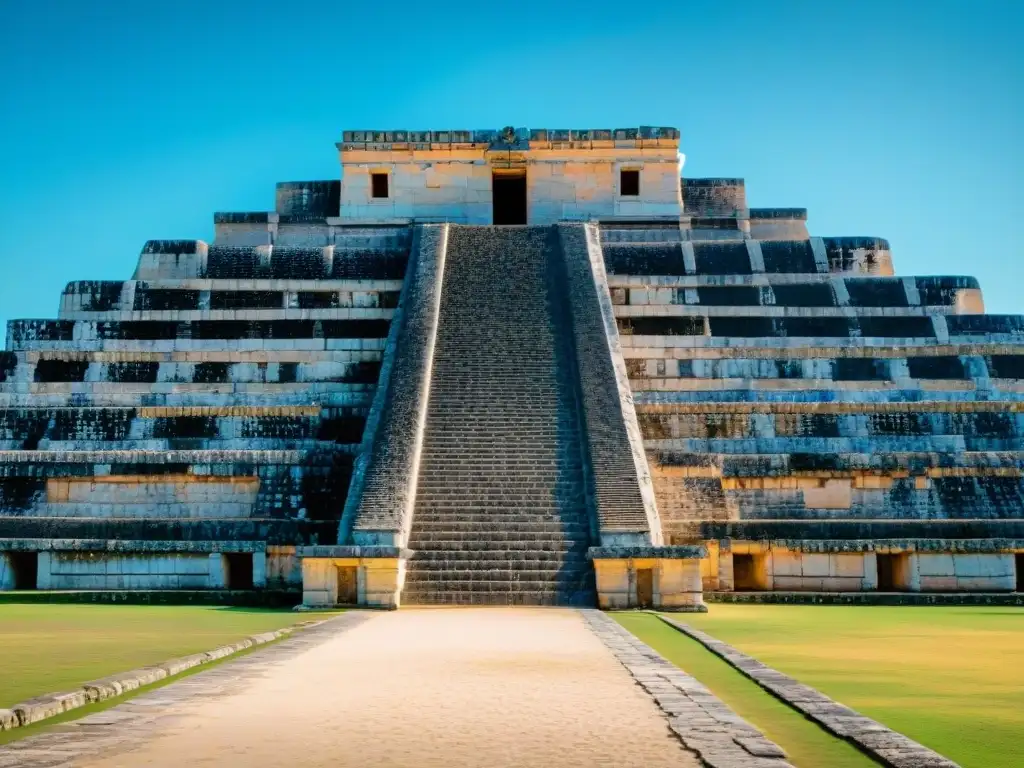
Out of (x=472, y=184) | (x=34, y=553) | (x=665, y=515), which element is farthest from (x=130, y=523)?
(x=472, y=184)

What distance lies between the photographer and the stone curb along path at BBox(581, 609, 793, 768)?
5.26m

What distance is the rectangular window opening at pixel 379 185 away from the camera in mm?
28791

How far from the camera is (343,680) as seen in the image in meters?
7.72

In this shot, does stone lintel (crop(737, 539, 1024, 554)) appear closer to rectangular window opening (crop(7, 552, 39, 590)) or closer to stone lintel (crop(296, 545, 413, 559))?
stone lintel (crop(296, 545, 413, 559))

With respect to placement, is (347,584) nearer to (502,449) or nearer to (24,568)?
(502,449)

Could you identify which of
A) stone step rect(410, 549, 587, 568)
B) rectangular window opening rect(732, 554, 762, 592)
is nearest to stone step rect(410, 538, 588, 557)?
stone step rect(410, 549, 587, 568)

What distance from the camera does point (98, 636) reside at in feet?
34.8

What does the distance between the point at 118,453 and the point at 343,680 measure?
10981mm

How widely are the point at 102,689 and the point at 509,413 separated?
1166 centimetres

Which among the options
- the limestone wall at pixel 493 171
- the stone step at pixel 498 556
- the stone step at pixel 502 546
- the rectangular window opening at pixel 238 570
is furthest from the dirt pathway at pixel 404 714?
the limestone wall at pixel 493 171

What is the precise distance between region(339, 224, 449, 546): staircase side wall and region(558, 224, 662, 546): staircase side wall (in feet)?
7.99

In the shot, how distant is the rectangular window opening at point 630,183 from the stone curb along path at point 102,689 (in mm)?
20850

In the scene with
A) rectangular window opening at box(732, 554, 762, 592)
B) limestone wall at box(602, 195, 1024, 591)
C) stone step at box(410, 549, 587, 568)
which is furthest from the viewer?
limestone wall at box(602, 195, 1024, 591)

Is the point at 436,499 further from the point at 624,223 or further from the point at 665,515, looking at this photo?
the point at 624,223
